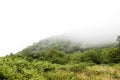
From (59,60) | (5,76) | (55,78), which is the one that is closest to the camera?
(5,76)

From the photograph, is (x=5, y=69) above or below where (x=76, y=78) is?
above

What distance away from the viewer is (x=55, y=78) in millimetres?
15945

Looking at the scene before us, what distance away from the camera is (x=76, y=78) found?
1703 cm

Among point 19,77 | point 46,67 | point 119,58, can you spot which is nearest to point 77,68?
point 46,67

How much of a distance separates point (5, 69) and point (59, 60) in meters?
Result: 27.4

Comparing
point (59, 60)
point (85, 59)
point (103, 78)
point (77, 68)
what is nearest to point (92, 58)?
point (85, 59)

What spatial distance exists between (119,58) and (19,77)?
35.0 m

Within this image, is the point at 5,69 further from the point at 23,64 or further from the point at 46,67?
the point at 46,67

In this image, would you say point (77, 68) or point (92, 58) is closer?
point (77, 68)

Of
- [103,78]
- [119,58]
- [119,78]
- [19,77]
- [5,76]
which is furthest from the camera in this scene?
[119,58]

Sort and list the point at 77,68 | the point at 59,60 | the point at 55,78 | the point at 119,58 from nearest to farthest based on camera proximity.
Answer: the point at 55,78, the point at 77,68, the point at 59,60, the point at 119,58

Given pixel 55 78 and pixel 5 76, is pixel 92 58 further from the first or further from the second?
pixel 5 76

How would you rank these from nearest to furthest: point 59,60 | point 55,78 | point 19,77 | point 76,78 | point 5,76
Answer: point 5,76 → point 19,77 → point 55,78 → point 76,78 → point 59,60

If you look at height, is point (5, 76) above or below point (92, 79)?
above
